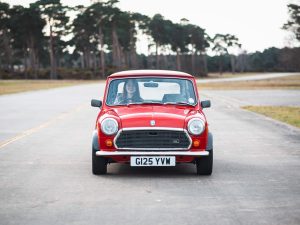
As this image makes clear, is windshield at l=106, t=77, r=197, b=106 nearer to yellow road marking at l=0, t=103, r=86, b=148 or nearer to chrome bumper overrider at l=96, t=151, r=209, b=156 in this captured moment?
chrome bumper overrider at l=96, t=151, r=209, b=156

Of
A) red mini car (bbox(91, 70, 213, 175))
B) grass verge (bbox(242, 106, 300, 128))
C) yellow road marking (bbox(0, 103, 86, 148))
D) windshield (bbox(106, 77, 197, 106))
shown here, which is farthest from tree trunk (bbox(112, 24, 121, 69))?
red mini car (bbox(91, 70, 213, 175))

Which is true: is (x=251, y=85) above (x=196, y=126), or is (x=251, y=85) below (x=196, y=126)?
below

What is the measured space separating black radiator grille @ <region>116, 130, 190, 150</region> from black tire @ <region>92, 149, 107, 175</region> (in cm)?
40

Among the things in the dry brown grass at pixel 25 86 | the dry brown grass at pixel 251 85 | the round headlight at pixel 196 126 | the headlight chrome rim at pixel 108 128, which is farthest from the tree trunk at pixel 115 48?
the round headlight at pixel 196 126

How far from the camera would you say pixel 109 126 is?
8.77 meters

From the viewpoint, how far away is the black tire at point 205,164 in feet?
28.9

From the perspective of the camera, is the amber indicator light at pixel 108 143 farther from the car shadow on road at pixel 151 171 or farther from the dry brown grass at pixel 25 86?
the dry brown grass at pixel 25 86

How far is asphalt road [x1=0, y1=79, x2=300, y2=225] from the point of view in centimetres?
630

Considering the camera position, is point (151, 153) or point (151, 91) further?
point (151, 91)

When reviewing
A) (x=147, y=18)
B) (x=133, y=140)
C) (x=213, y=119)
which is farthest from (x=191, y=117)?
(x=147, y=18)

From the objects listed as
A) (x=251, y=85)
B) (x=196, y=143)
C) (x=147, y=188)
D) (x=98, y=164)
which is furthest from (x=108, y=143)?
(x=251, y=85)

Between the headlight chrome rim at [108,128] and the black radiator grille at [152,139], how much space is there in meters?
0.12

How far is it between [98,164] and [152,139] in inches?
36.3

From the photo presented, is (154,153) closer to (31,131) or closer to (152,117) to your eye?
(152,117)
